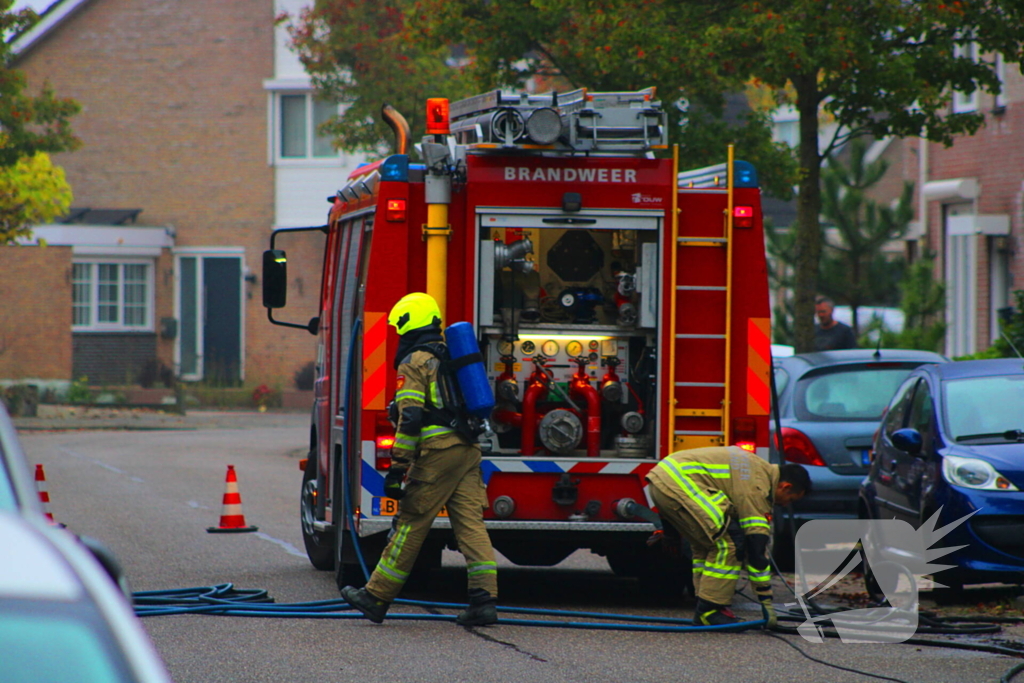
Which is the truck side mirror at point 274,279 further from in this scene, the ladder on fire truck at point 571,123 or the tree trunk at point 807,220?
the tree trunk at point 807,220

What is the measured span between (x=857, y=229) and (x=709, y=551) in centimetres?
1793

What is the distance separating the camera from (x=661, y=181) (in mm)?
8688

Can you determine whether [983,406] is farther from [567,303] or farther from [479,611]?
[479,611]

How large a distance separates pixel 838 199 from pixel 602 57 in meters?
11.5

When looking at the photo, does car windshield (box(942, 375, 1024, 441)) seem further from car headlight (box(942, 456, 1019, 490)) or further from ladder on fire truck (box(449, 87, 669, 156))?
ladder on fire truck (box(449, 87, 669, 156))

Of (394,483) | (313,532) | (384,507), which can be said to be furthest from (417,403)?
(313,532)

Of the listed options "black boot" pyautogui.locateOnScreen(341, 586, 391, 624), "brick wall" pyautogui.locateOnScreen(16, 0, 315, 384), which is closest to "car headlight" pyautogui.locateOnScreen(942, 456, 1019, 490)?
"black boot" pyautogui.locateOnScreen(341, 586, 391, 624)

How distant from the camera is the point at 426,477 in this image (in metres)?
8.02

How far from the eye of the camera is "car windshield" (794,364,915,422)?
11.0 meters

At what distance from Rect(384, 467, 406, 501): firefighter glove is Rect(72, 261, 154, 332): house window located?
26.3 meters

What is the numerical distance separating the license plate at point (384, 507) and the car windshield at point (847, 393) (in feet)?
11.9

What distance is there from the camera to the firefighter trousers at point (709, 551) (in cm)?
801
